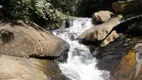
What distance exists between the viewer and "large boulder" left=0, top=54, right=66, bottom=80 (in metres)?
6.99

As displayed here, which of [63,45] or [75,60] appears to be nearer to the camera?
[63,45]

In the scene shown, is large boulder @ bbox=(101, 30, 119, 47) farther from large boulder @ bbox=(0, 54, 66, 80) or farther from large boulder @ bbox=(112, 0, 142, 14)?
large boulder @ bbox=(0, 54, 66, 80)

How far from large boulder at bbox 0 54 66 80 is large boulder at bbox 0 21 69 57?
522mm

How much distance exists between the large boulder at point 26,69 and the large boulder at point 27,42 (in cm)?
52

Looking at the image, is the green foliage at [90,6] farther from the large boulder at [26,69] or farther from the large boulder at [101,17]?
the large boulder at [26,69]

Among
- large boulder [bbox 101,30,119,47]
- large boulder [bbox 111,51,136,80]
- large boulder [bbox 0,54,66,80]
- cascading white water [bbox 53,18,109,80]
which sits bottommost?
cascading white water [bbox 53,18,109,80]

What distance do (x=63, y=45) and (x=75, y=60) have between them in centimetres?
134

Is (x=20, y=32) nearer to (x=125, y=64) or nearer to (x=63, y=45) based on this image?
(x=63, y=45)

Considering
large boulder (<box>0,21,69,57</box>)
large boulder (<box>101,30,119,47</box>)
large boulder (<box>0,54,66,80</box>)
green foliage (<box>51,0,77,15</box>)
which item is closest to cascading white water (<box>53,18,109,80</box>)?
large boulder (<box>0,21,69,57</box>)

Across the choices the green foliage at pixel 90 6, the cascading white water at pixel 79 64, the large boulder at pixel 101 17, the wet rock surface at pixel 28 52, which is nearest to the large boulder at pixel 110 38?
the cascading white water at pixel 79 64

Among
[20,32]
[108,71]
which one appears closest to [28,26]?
[20,32]

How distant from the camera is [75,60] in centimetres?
1203

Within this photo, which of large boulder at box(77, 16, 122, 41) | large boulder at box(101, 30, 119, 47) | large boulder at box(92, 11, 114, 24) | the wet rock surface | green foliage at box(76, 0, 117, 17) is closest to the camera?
the wet rock surface

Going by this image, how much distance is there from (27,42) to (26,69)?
2239 millimetres
